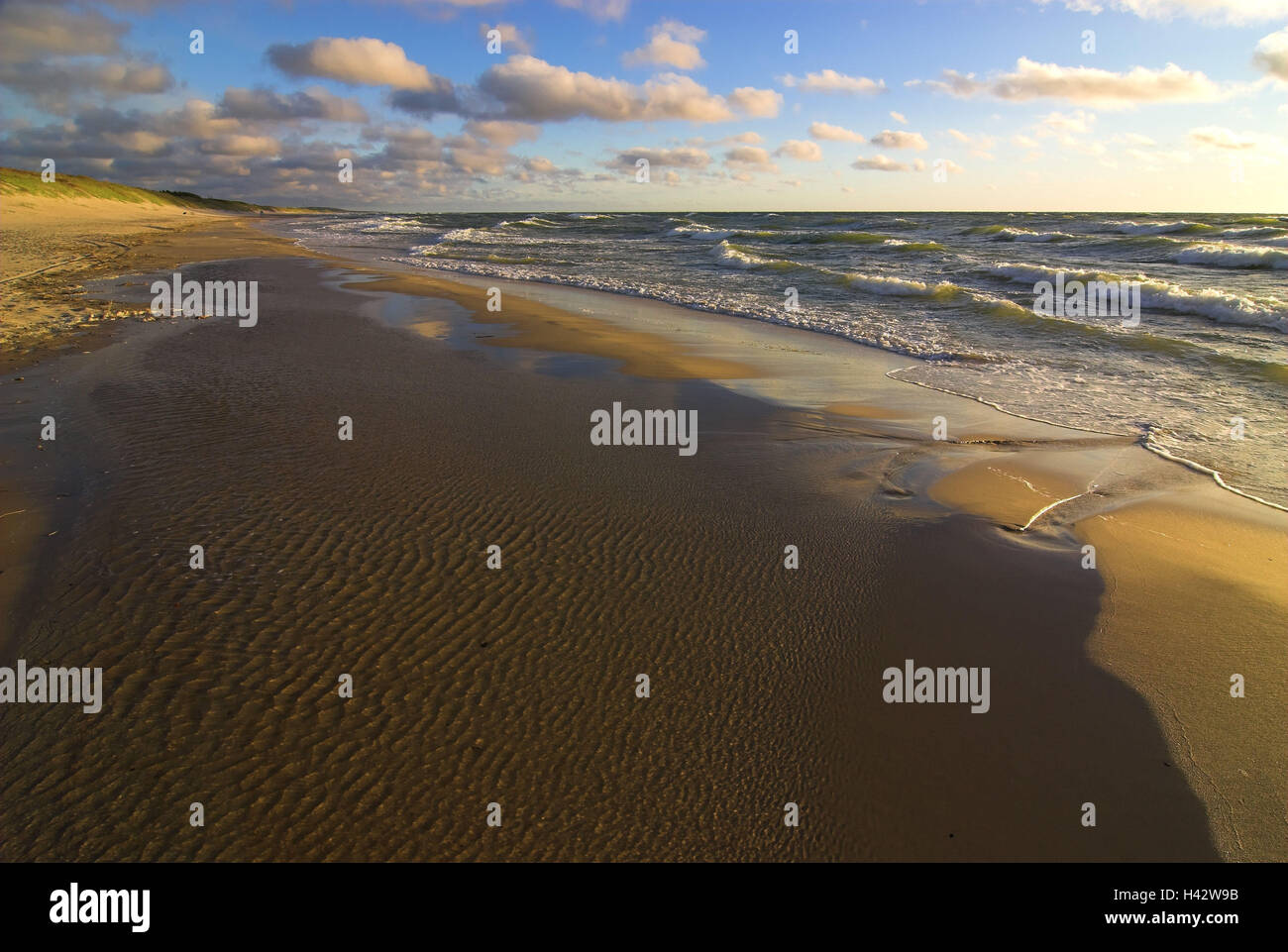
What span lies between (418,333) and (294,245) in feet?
92.5

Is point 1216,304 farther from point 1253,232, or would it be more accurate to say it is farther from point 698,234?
point 698,234

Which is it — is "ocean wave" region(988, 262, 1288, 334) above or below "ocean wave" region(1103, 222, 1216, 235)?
below

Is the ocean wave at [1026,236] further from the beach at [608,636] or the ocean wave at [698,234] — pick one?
the beach at [608,636]

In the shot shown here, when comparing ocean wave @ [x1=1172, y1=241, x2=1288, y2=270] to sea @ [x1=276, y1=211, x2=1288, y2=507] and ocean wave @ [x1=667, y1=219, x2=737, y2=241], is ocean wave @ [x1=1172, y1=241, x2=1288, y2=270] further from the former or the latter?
ocean wave @ [x1=667, y1=219, x2=737, y2=241]

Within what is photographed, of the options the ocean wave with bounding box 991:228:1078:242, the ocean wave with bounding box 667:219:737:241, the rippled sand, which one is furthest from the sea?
the ocean wave with bounding box 667:219:737:241

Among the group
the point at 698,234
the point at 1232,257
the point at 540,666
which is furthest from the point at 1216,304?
the point at 698,234

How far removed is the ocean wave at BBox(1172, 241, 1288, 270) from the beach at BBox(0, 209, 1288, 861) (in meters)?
27.8

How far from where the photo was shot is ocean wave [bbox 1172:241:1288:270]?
2697 cm

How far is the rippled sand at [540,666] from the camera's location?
10.2 ft

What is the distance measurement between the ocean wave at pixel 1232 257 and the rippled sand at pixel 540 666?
31.5 metres

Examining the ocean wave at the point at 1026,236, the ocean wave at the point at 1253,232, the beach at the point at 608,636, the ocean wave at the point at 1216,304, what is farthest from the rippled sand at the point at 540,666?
the ocean wave at the point at 1253,232

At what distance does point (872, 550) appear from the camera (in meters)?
5.57
